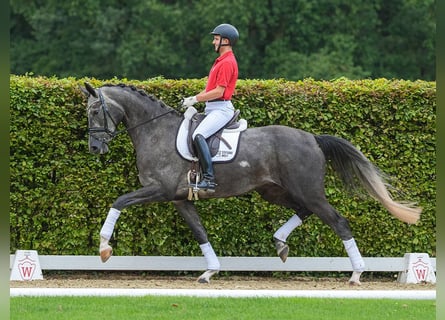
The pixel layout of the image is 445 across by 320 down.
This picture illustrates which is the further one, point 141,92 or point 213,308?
point 141,92

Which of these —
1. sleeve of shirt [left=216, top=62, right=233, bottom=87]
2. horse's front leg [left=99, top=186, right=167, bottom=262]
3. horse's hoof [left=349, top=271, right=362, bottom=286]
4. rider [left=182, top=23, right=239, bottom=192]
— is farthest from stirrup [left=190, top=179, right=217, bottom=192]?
horse's hoof [left=349, top=271, right=362, bottom=286]

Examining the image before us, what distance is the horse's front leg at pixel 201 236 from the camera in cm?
955

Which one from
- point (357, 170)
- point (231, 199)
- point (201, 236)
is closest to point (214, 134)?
point (201, 236)

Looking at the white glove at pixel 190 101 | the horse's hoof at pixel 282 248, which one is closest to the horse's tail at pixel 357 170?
the horse's hoof at pixel 282 248

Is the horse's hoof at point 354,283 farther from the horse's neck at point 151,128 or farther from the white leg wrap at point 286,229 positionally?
the horse's neck at point 151,128

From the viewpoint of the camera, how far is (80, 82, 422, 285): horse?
30.1 ft

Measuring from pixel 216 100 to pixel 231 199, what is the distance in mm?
1623

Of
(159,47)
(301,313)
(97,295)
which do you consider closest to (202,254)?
(97,295)

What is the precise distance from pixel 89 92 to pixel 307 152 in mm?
2509

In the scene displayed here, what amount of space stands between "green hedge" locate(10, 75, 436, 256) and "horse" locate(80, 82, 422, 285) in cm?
73

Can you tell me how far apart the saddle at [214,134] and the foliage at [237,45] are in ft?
59.7

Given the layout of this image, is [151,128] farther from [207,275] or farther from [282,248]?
[282,248]

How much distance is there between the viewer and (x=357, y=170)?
9508 mm

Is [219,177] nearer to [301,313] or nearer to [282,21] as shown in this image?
[301,313]
